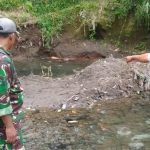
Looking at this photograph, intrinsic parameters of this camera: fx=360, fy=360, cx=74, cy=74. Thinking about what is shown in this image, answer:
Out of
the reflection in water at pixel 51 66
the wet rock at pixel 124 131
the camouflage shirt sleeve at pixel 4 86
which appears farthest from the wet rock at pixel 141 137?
the reflection in water at pixel 51 66

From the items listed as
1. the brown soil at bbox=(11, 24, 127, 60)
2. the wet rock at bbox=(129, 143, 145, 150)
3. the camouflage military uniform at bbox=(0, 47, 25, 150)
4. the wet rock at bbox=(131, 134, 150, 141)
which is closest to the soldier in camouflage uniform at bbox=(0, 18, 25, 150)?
the camouflage military uniform at bbox=(0, 47, 25, 150)

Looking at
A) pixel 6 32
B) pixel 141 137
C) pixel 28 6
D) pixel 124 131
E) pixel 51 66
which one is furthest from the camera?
pixel 28 6

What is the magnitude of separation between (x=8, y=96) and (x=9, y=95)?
0.36ft

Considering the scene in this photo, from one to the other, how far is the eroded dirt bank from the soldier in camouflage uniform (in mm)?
3368

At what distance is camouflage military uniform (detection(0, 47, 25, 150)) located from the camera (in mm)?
2684

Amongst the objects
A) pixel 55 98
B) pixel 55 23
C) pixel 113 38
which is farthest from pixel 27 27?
pixel 55 98

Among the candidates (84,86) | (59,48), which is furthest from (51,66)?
(84,86)

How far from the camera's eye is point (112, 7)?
41.5ft

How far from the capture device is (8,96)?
8.96ft

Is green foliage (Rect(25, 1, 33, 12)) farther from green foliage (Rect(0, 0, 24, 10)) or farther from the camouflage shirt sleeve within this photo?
the camouflage shirt sleeve

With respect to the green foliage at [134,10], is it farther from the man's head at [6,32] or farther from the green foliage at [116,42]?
the man's head at [6,32]

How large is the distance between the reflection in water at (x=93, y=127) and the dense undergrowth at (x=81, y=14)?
602 cm

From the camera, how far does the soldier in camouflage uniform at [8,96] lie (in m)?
2.69

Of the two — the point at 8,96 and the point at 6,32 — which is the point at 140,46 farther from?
the point at 8,96
